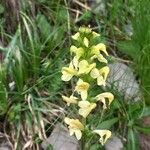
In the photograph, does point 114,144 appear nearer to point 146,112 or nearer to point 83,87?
point 146,112

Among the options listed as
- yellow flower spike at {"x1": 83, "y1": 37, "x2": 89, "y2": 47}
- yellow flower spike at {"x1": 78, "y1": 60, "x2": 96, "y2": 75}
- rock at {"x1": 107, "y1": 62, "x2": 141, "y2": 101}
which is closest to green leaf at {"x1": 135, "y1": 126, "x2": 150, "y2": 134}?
rock at {"x1": 107, "y1": 62, "x2": 141, "y2": 101}

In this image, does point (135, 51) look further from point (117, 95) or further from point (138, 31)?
point (117, 95)

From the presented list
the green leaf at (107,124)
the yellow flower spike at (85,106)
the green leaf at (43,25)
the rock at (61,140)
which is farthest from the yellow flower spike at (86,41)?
the green leaf at (43,25)

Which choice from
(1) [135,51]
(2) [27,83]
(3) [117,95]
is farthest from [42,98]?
(1) [135,51]

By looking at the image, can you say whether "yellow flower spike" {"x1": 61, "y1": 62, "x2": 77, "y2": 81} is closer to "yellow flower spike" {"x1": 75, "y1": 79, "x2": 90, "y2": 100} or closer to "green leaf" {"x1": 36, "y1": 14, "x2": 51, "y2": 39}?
"yellow flower spike" {"x1": 75, "y1": 79, "x2": 90, "y2": 100}

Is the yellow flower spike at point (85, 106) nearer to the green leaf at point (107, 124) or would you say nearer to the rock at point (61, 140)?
the green leaf at point (107, 124)

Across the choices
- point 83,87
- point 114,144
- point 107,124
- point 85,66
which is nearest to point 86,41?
point 85,66
